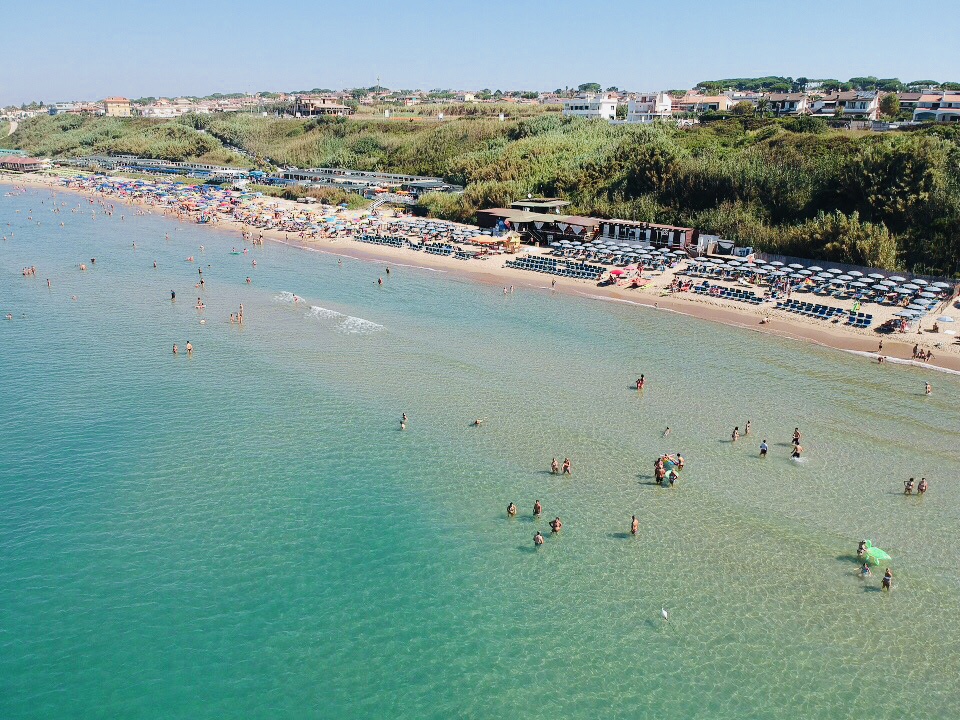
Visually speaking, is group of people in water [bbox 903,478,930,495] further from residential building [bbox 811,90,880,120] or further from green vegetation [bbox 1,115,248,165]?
green vegetation [bbox 1,115,248,165]

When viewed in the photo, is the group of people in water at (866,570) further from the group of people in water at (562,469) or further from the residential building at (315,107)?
the residential building at (315,107)

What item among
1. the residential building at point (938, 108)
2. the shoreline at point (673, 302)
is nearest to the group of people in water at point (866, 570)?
the shoreline at point (673, 302)

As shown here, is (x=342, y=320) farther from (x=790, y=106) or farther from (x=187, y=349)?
(x=790, y=106)

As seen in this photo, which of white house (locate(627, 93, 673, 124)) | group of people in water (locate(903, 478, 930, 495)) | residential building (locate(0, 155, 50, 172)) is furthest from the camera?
residential building (locate(0, 155, 50, 172))

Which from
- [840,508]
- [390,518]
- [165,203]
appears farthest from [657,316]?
[165,203]

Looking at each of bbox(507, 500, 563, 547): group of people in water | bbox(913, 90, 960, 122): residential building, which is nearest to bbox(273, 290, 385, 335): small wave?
bbox(507, 500, 563, 547): group of people in water

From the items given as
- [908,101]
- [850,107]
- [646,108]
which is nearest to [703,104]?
[646,108]

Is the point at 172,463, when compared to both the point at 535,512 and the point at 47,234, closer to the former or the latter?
the point at 535,512
